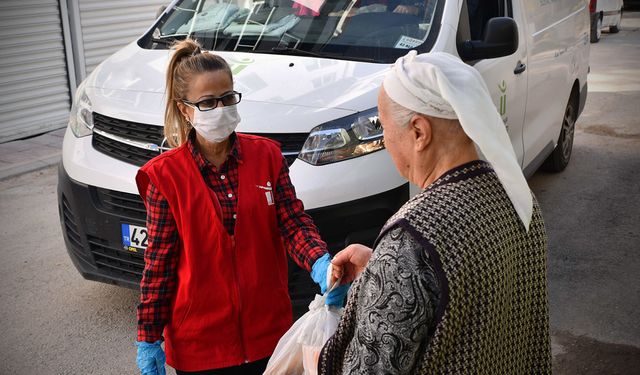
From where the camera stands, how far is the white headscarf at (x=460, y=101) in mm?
1767

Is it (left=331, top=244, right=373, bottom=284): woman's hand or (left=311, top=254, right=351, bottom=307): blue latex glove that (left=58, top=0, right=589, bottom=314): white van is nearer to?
(left=311, top=254, right=351, bottom=307): blue latex glove

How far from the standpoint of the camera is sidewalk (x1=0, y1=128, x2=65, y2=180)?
7848mm

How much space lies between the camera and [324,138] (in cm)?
413

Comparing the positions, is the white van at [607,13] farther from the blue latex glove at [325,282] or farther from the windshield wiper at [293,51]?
the blue latex glove at [325,282]

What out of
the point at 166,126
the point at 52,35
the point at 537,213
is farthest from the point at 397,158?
the point at 52,35

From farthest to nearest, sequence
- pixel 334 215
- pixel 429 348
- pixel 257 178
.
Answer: pixel 334 215 < pixel 257 178 < pixel 429 348

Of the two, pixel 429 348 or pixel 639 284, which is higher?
pixel 429 348

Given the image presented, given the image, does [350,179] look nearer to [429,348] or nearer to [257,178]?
[257,178]

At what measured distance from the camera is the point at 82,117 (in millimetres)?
4785

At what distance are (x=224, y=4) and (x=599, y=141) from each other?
16.6 feet

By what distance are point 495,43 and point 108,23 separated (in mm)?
6728

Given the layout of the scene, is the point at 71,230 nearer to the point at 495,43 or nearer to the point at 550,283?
the point at 495,43

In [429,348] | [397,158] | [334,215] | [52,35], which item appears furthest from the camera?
[52,35]

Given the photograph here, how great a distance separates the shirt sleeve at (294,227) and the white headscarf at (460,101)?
103 centimetres
